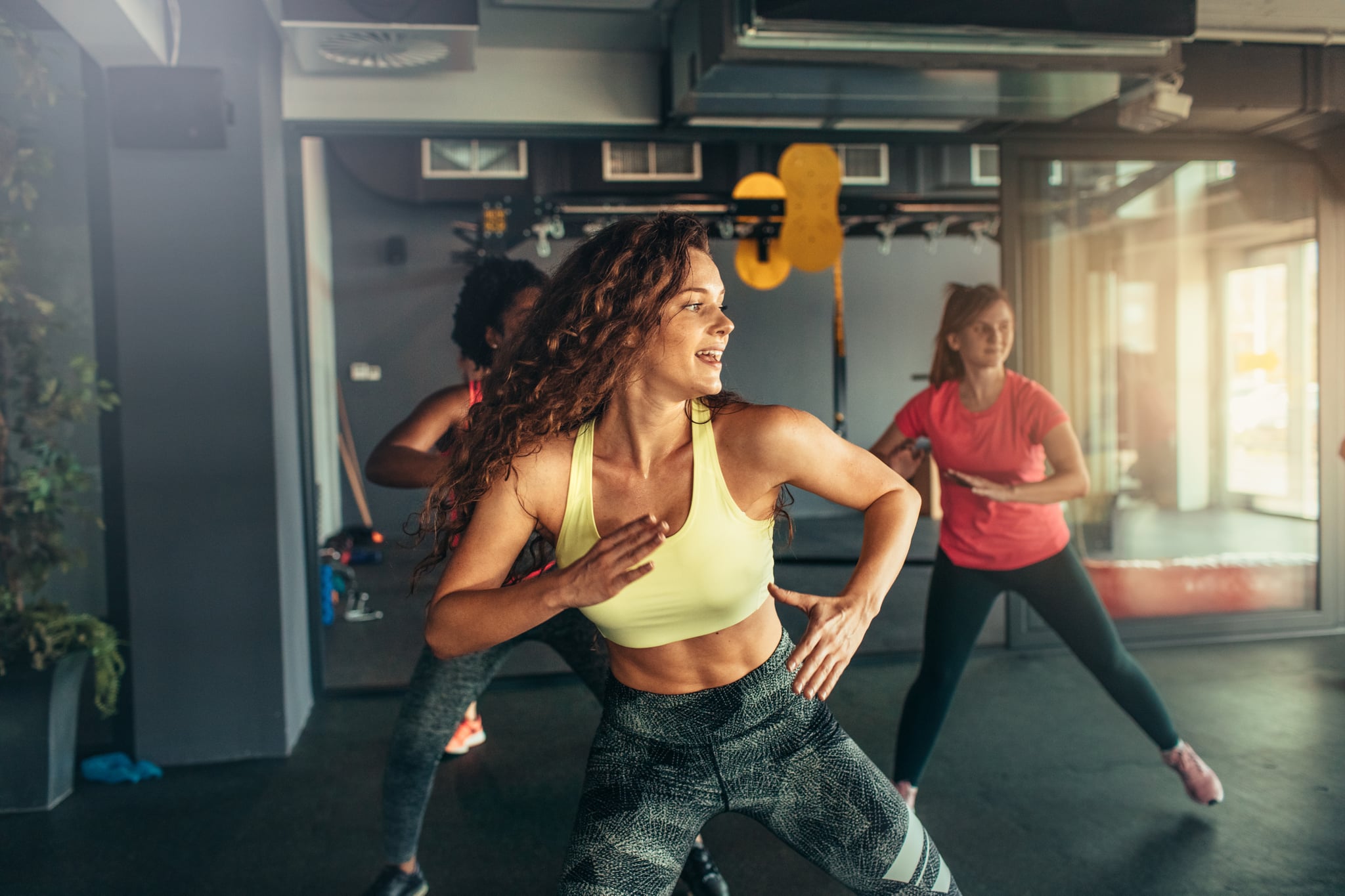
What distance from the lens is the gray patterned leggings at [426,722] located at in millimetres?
2184

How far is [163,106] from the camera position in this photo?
3.07 m

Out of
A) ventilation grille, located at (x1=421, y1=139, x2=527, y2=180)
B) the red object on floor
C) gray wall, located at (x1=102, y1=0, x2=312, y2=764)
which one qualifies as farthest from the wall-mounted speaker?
ventilation grille, located at (x1=421, y1=139, x2=527, y2=180)

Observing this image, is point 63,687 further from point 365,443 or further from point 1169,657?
point 365,443

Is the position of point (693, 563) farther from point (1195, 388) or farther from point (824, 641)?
point (1195, 388)

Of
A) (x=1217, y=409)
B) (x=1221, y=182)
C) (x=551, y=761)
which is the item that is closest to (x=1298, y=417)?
(x=1217, y=409)

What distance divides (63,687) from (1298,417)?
16.8 ft

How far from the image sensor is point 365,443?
7.81 metres

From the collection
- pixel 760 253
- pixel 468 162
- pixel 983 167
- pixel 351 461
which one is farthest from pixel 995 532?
pixel 351 461

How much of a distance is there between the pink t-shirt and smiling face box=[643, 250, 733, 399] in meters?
1.49

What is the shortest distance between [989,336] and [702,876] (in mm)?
1619

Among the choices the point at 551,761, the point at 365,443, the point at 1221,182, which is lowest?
the point at 551,761

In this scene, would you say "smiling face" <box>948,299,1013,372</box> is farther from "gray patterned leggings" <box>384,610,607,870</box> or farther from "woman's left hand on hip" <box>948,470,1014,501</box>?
"gray patterned leggings" <box>384,610,607,870</box>

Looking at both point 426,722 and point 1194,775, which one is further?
point 1194,775

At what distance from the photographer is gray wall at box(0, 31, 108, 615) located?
3176 millimetres
